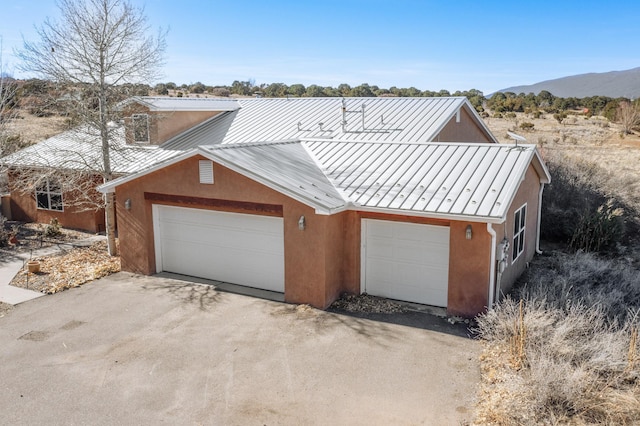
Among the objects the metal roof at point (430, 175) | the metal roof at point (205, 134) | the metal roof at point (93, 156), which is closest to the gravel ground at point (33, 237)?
the metal roof at point (93, 156)

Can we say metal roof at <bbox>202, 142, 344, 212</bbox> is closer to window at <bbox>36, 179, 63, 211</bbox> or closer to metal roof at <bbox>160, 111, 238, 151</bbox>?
metal roof at <bbox>160, 111, 238, 151</bbox>

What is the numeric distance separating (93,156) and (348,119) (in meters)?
9.17

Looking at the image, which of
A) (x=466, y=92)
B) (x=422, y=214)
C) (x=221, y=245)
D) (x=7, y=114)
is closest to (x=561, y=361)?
(x=422, y=214)

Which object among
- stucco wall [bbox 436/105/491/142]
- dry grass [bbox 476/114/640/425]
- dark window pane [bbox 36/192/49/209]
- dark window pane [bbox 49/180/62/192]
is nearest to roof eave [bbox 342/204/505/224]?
dry grass [bbox 476/114/640/425]

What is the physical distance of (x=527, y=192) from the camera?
1384cm

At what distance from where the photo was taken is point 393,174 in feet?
41.4

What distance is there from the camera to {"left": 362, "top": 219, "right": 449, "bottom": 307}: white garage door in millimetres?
11516

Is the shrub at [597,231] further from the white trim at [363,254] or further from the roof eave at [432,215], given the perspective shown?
the white trim at [363,254]

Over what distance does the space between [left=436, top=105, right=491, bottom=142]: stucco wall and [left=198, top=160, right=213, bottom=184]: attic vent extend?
28.6 feet

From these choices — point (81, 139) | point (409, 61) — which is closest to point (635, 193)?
point (81, 139)

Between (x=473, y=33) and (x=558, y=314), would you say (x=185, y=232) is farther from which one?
(x=473, y=33)

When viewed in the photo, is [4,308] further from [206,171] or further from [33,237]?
[33,237]

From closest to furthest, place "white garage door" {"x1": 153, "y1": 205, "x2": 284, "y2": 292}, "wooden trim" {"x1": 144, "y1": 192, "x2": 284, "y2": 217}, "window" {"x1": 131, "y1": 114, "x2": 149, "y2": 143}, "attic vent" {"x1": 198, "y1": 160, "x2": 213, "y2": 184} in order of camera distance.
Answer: "wooden trim" {"x1": 144, "y1": 192, "x2": 284, "y2": 217}
"attic vent" {"x1": 198, "y1": 160, "x2": 213, "y2": 184}
"white garage door" {"x1": 153, "y1": 205, "x2": 284, "y2": 292}
"window" {"x1": 131, "y1": 114, "x2": 149, "y2": 143}

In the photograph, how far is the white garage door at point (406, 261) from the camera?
11.5 metres
